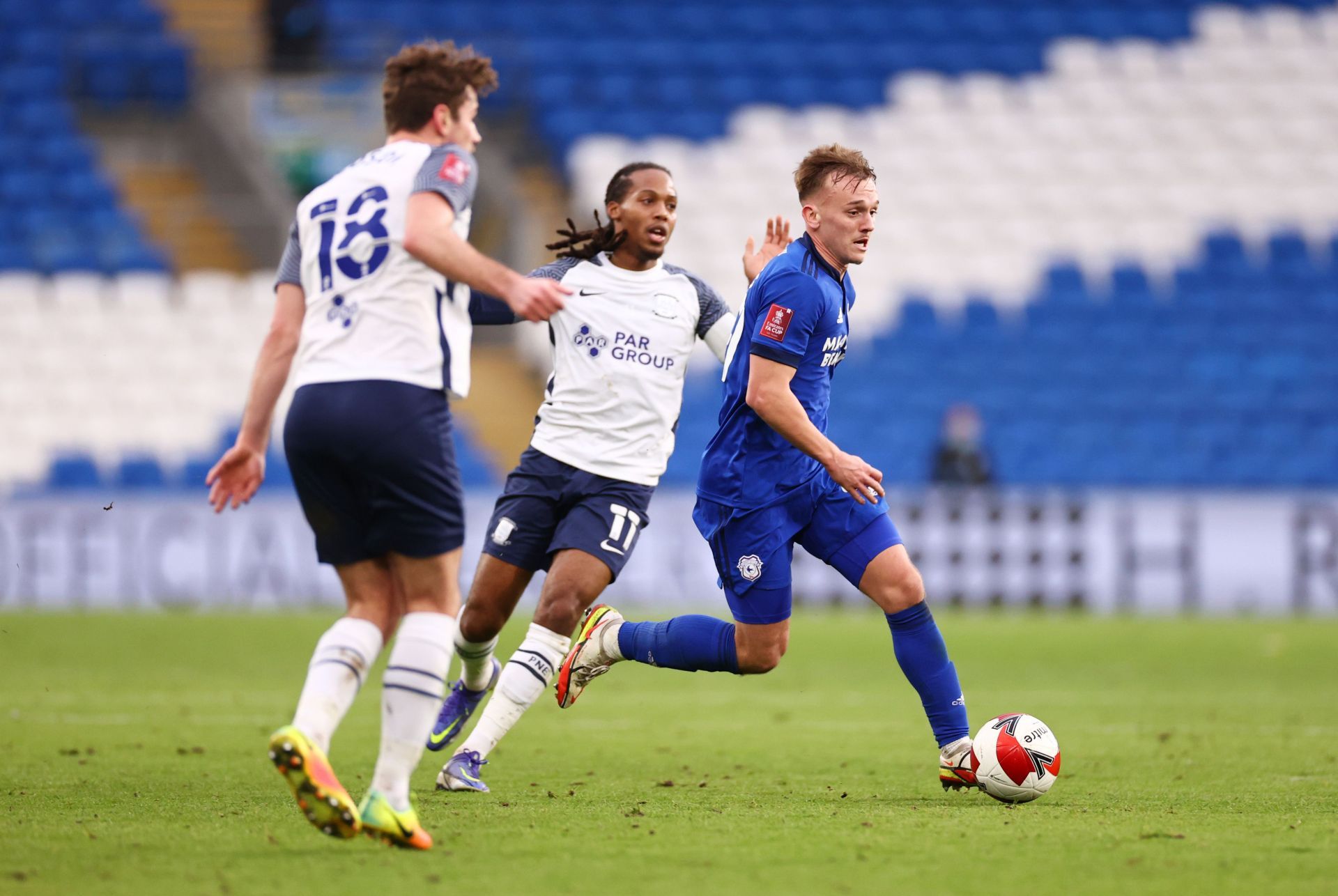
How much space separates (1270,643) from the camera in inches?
490

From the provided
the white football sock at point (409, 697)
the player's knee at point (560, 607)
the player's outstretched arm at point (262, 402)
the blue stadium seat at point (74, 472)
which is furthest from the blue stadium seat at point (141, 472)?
the white football sock at point (409, 697)

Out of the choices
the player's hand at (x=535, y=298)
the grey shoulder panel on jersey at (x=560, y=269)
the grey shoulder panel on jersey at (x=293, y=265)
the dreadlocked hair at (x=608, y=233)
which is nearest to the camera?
the player's hand at (x=535, y=298)

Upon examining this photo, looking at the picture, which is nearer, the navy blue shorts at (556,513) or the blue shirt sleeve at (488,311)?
the blue shirt sleeve at (488,311)

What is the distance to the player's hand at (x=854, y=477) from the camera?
5.30m

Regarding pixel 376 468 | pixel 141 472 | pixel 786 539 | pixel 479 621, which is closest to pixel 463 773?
pixel 479 621

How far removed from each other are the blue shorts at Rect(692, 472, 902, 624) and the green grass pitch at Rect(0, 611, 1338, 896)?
0.71 m

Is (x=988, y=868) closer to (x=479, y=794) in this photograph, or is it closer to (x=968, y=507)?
(x=479, y=794)

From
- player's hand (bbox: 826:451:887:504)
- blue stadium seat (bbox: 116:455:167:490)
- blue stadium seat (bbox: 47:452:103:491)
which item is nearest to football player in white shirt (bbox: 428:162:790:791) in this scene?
player's hand (bbox: 826:451:887:504)

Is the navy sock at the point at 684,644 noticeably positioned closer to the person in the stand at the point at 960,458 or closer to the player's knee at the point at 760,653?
the player's knee at the point at 760,653

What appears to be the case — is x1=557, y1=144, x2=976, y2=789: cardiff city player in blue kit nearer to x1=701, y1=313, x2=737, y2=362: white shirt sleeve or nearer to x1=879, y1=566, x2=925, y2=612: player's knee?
x1=879, y1=566, x2=925, y2=612: player's knee

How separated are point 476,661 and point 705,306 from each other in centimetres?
166

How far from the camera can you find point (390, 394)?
4.34 m

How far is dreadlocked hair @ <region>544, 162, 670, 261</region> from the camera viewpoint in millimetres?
6020

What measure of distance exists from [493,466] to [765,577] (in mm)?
11956
